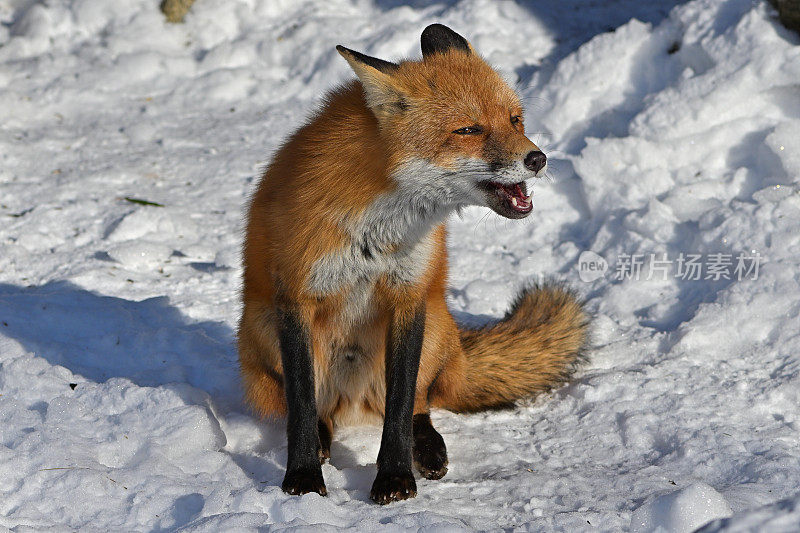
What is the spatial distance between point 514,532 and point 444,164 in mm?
1310

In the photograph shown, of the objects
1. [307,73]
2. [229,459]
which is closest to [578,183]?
[307,73]

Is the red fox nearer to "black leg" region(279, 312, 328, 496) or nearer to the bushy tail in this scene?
"black leg" region(279, 312, 328, 496)

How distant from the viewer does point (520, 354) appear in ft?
13.5

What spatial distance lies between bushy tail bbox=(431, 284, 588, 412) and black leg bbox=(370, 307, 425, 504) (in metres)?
0.50

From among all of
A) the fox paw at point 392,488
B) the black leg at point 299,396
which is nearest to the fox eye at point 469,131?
the black leg at point 299,396

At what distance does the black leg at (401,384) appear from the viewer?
3.29 meters

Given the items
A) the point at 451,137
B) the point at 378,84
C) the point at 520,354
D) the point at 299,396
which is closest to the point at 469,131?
the point at 451,137

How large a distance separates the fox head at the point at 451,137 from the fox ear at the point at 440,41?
0.37 m

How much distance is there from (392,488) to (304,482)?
333mm

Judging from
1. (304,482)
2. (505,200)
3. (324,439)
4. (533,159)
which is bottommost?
(324,439)

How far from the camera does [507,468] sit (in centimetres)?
346

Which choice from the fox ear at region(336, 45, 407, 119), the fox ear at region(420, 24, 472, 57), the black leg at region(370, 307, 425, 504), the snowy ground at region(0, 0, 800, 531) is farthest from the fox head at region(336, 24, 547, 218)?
the snowy ground at region(0, 0, 800, 531)

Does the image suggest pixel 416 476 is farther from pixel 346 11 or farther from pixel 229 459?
pixel 346 11

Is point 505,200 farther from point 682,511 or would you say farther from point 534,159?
point 682,511
